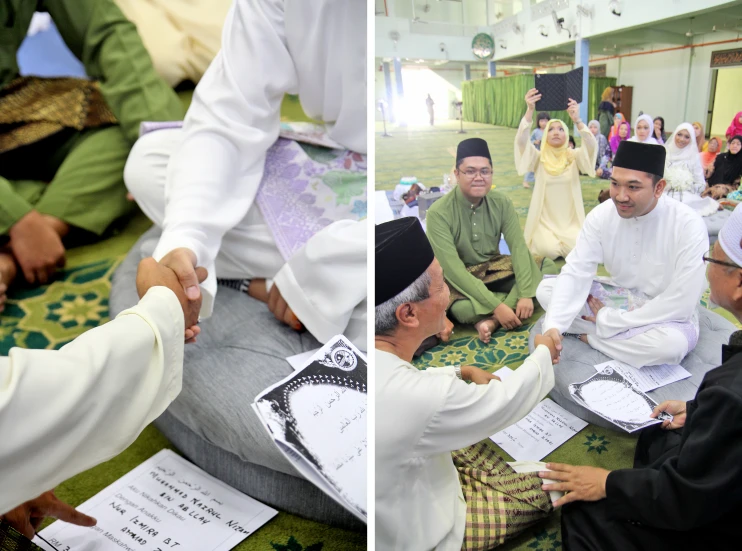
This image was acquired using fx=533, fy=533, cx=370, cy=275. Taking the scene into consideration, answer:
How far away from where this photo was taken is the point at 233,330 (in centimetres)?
134

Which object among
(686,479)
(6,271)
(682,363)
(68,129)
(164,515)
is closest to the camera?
(686,479)

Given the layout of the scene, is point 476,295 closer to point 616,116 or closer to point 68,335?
point 616,116

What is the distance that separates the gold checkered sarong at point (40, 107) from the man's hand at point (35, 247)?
11.1 inches

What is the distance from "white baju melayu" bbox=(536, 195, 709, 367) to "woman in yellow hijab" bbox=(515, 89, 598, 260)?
3 cm

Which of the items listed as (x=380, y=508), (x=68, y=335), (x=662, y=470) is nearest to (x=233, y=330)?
(x=68, y=335)

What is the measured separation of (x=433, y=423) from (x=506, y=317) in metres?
0.18

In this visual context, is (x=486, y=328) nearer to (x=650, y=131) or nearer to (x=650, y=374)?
(x=650, y=374)

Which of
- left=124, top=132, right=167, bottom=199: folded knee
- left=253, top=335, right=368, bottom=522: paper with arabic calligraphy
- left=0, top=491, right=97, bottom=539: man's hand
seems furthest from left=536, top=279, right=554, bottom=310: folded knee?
left=124, top=132, right=167, bottom=199: folded knee

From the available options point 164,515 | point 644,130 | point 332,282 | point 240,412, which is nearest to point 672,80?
point 644,130

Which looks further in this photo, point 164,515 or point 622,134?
point 164,515

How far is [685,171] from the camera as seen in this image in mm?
608

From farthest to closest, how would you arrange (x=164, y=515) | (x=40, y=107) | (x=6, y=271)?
(x=40, y=107), (x=6, y=271), (x=164, y=515)

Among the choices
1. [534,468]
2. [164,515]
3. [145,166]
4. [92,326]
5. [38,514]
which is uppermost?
[145,166]

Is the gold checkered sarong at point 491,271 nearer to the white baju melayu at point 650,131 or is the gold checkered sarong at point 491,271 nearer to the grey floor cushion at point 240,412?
the white baju melayu at point 650,131
